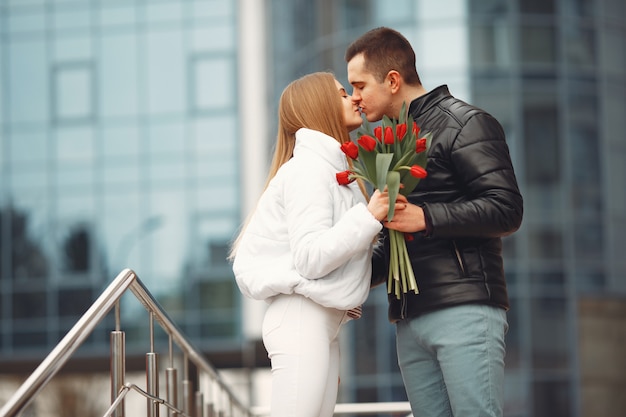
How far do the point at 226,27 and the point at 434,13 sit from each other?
12.1 m

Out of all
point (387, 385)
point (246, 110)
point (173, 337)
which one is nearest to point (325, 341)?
point (173, 337)

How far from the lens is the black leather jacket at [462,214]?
12.4ft

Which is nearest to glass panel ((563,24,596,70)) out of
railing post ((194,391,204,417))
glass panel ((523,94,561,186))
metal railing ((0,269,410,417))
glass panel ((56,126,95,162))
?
glass panel ((523,94,561,186))

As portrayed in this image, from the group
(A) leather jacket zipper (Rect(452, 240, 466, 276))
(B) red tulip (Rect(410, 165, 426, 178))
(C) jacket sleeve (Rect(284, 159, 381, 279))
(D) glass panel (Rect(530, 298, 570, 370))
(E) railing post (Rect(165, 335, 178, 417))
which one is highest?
(B) red tulip (Rect(410, 165, 426, 178))

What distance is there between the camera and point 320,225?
12.6 ft

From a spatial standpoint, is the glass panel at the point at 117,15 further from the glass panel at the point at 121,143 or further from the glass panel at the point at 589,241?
the glass panel at the point at 589,241

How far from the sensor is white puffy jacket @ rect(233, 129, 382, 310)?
149 inches

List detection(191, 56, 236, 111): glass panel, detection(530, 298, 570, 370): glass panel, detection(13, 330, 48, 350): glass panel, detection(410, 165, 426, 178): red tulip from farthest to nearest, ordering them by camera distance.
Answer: detection(13, 330, 48, 350): glass panel, detection(191, 56, 236, 111): glass panel, detection(530, 298, 570, 370): glass panel, detection(410, 165, 426, 178): red tulip

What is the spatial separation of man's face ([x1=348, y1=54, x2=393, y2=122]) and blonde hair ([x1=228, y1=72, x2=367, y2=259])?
0.28 ft

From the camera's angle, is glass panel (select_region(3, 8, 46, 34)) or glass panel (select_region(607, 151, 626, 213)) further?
glass panel (select_region(3, 8, 46, 34))

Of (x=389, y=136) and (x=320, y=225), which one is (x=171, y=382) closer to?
(x=320, y=225)

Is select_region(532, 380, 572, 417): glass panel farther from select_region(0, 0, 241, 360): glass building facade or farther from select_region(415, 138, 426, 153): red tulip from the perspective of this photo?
select_region(415, 138, 426, 153): red tulip

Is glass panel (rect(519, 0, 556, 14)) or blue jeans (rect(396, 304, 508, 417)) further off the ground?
glass panel (rect(519, 0, 556, 14))

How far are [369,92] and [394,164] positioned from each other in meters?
0.43
